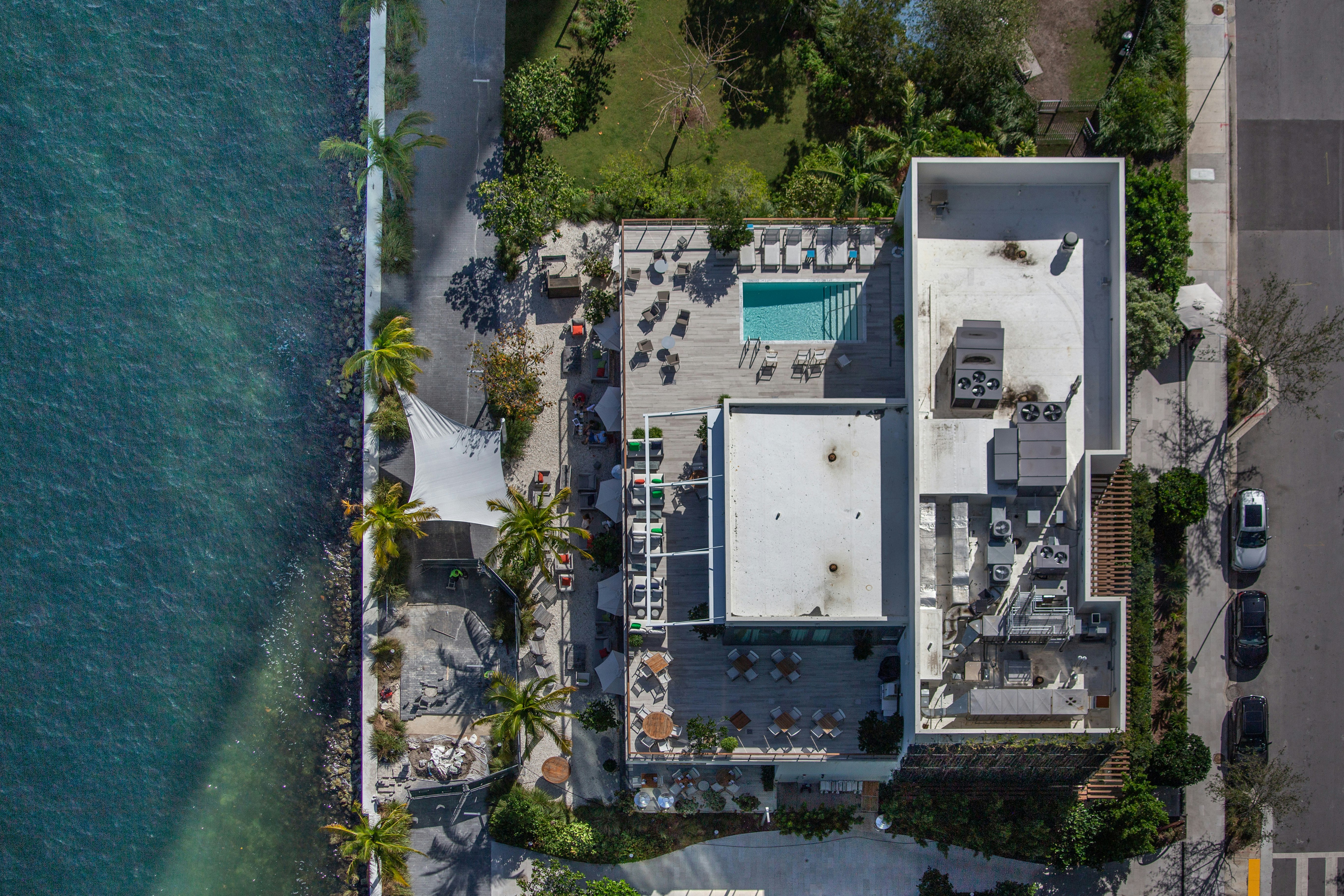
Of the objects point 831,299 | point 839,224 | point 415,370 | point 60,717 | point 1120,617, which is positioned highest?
point 839,224

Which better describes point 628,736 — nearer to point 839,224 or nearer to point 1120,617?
point 1120,617

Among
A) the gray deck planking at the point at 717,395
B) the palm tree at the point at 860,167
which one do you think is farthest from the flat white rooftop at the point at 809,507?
the palm tree at the point at 860,167

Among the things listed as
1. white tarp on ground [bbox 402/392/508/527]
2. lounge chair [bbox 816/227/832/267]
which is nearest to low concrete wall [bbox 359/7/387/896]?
white tarp on ground [bbox 402/392/508/527]

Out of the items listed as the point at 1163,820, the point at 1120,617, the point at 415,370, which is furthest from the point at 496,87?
the point at 1163,820

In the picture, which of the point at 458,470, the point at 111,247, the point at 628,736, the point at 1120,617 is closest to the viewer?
the point at 1120,617

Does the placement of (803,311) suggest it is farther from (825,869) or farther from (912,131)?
(825,869)

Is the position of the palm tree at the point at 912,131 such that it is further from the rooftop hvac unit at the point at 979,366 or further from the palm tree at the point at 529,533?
the palm tree at the point at 529,533

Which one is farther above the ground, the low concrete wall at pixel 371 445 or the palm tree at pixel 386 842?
the low concrete wall at pixel 371 445

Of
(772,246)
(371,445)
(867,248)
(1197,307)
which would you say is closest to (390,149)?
(371,445)
